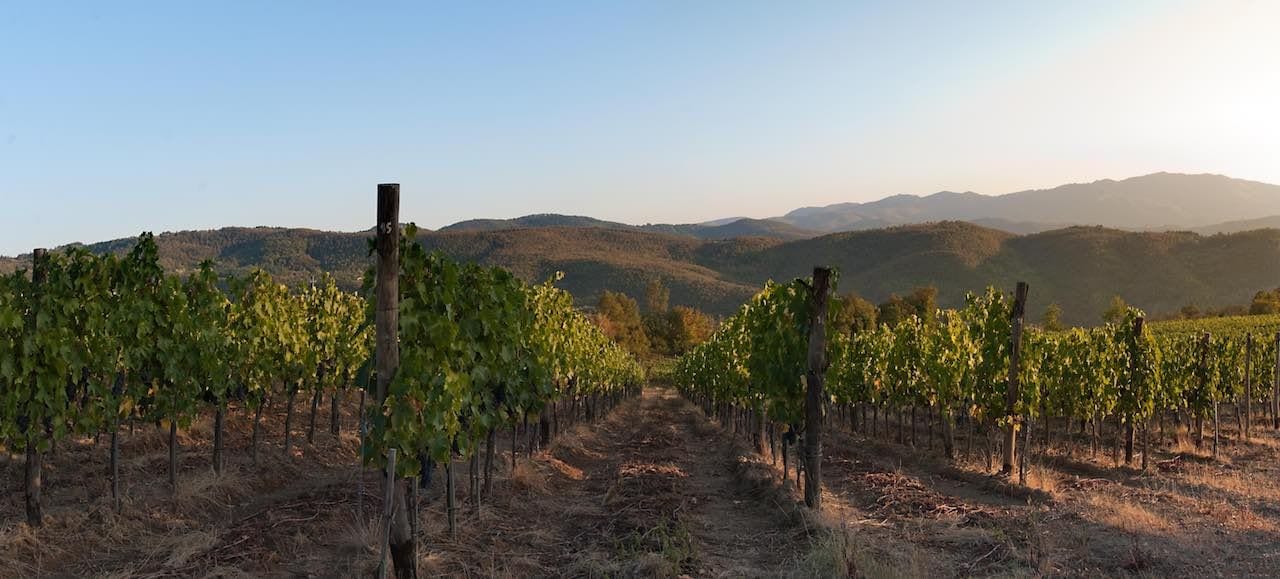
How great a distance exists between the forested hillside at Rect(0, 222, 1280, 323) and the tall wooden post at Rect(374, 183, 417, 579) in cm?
9475

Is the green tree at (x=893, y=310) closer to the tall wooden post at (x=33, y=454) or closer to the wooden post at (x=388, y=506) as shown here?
the tall wooden post at (x=33, y=454)

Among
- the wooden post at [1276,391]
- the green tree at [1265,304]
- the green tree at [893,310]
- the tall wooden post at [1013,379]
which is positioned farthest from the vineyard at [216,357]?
the green tree at [1265,304]

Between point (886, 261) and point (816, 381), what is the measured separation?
134 meters

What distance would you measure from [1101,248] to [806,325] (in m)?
135

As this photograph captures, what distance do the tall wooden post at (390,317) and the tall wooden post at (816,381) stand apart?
Answer: 20.8 feet

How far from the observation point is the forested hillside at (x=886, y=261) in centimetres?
10975

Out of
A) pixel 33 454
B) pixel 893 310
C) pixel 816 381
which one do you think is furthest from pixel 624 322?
pixel 33 454

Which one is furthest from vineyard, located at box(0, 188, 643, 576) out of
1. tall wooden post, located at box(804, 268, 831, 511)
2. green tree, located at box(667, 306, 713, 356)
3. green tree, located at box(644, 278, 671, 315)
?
green tree, located at box(644, 278, 671, 315)

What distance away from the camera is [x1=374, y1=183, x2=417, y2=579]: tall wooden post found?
20.4 ft

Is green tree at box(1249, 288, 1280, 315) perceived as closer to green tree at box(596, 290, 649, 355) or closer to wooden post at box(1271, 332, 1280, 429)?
wooden post at box(1271, 332, 1280, 429)

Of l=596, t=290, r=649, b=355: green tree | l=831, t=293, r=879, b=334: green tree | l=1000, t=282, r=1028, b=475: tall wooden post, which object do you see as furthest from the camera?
l=596, t=290, r=649, b=355: green tree

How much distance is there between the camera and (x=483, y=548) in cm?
895

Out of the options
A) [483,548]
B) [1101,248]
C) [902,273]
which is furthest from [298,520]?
[1101,248]

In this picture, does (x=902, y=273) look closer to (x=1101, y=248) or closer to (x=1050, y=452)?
(x=1101, y=248)
